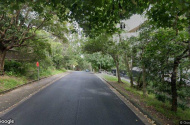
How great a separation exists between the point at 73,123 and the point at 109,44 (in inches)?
350

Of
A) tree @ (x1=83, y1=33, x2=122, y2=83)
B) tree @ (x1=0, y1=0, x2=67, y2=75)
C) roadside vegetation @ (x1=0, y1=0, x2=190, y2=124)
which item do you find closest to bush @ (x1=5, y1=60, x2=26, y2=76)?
roadside vegetation @ (x1=0, y1=0, x2=190, y2=124)

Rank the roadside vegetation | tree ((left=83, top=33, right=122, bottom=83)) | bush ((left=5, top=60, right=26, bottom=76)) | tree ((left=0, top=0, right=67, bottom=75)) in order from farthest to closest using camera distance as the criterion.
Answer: bush ((left=5, top=60, right=26, bottom=76))
tree ((left=83, top=33, right=122, bottom=83))
tree ((left=0, top=0, right=67, bottom=75))
the roadside vegetation

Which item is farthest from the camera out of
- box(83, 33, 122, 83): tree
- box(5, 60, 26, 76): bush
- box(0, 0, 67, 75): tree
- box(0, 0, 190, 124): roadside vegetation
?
box(5, 60, 26, 76): bush

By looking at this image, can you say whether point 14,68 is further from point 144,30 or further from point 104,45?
point 144,30

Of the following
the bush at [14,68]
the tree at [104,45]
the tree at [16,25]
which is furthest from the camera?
the bush at [14,68]

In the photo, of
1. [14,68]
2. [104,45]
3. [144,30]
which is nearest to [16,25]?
[14,68]

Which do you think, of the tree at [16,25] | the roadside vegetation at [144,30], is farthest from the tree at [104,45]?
the tree at [16,25]

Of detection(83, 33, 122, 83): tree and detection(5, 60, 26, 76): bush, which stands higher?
detection(83, 33, 122, 83): tree

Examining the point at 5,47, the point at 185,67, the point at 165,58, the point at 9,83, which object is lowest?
the point at 9,83

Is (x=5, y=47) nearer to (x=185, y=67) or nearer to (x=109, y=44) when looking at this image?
(x=109, y=44)

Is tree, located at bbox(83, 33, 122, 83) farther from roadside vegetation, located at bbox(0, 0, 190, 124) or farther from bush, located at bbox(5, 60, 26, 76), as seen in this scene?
bush, located at bbox(5, 60, 26, 76)

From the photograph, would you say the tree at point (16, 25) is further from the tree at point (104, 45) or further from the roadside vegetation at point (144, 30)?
the tree at point (104, 45)

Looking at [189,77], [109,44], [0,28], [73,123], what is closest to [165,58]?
[189,77]

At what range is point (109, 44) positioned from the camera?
470 inches
